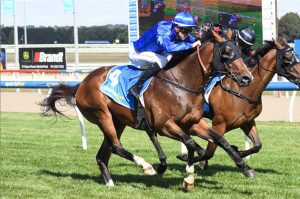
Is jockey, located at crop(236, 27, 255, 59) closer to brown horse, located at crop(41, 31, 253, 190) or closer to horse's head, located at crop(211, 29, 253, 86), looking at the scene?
brown horse, located at crop(41, 31, 253, 190)

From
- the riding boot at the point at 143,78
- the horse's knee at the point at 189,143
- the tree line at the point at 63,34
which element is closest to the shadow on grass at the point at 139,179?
the horse's knee at the point at 189,143

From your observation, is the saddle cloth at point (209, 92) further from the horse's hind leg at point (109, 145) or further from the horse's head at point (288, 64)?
the horse's hind leg at point (109, 145)

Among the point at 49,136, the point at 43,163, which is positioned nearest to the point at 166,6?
the point at 49,136

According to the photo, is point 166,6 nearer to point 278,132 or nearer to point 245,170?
point 278,132

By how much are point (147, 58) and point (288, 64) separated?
1709 millimetres

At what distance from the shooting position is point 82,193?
6609 millimetres

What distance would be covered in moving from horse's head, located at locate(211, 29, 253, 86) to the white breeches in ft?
2.16

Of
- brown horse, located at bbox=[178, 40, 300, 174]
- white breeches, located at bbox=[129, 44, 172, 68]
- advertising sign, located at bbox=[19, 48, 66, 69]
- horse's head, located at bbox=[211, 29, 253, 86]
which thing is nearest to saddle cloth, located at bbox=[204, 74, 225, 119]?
brown horse, located at bbox=[178, 40, 300, 174]

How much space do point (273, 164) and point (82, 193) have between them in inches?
118

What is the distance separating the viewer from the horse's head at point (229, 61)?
A: 6.15 meters

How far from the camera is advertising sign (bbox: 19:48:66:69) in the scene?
26.0 m

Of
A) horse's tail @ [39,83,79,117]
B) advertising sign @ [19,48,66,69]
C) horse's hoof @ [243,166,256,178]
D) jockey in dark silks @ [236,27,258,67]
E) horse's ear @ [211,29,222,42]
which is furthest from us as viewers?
advertising sign @ [19,48,66,69]

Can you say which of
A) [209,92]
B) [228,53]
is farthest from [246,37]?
[228,53]

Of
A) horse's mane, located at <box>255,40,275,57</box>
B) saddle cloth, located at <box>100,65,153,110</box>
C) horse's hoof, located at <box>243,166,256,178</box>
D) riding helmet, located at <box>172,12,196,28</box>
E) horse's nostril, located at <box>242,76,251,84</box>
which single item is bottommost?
horse's hoof, located at <box>243,166,256,178</box>
